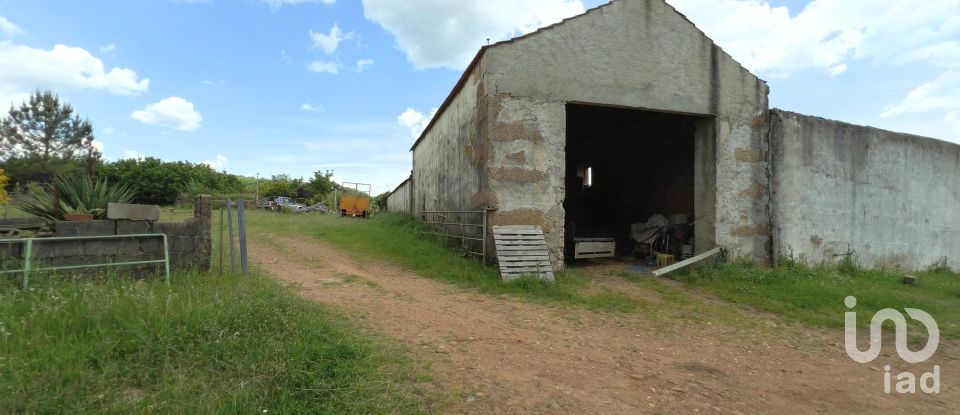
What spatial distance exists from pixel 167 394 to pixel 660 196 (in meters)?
11.8

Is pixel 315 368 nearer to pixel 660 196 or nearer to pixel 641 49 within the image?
pixel 641 49

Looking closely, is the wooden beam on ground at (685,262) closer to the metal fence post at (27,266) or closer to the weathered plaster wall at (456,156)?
the weathered plaster wall at (456,156)

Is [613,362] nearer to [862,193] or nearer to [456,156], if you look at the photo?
[456,156]

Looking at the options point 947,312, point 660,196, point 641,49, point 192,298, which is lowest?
point 947,312

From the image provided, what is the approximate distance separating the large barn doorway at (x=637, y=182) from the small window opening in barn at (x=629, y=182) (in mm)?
26

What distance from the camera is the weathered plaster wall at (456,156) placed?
8398mm

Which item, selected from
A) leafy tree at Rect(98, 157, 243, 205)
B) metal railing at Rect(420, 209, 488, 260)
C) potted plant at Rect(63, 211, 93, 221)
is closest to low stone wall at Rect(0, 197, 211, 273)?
potted plant at Rect(63, 211, 93, 221)

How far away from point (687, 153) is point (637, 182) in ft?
6.48

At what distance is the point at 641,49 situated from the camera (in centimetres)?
857

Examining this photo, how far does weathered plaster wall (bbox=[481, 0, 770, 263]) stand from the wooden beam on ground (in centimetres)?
37

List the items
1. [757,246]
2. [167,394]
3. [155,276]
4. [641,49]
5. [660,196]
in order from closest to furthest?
1. [167,394]
2. [155,276]
3. [641,49]
4. [757,246]
5. [660,196]

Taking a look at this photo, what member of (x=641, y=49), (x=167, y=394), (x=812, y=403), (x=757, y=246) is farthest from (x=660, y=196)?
(x=167, y=394)

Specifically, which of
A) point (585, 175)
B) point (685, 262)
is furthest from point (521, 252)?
point (585, 175)

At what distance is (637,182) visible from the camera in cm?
1280
